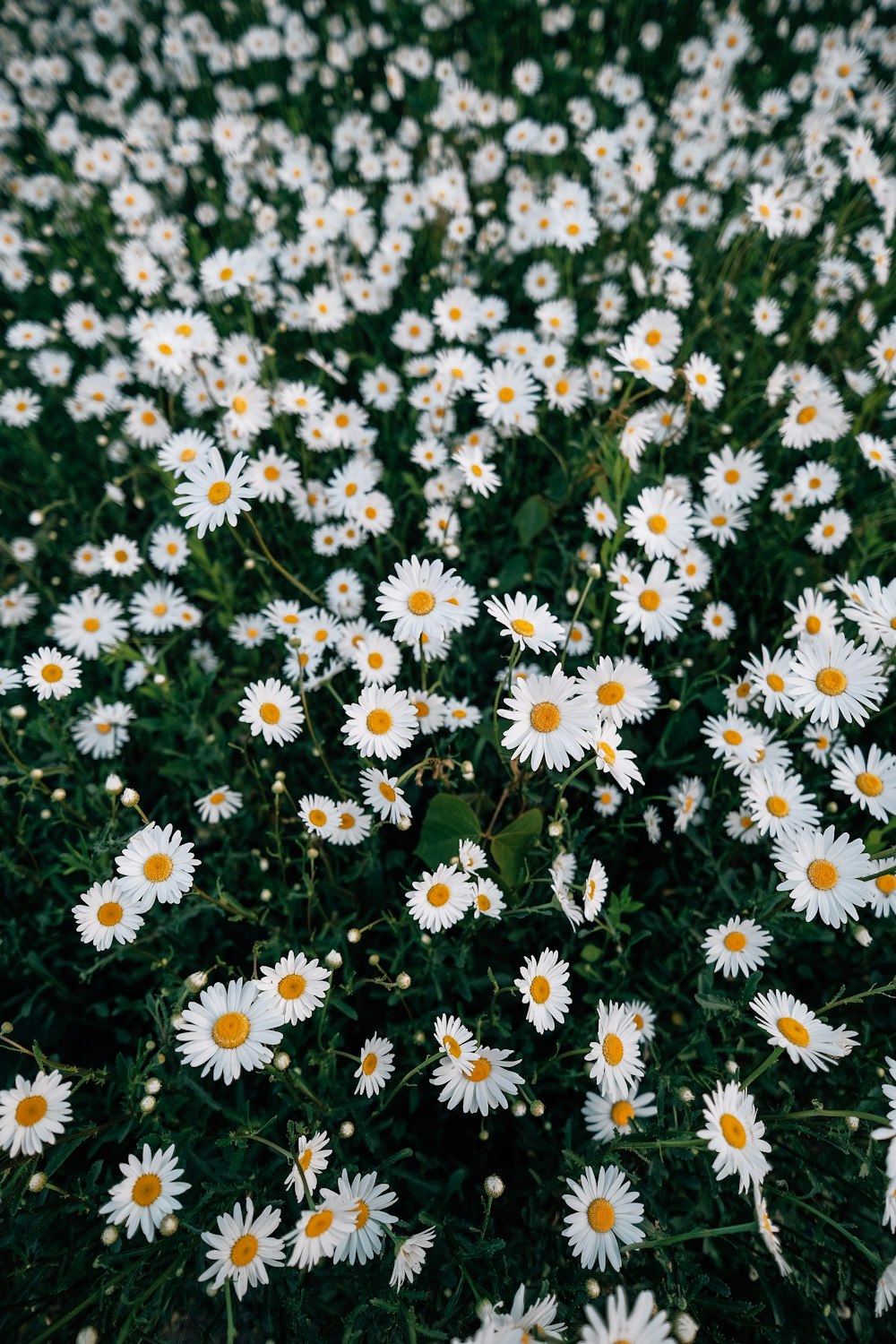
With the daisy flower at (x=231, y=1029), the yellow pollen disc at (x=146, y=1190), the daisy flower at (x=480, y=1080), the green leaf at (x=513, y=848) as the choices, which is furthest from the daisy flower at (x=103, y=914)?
the green leaf at (x=513, y=848)

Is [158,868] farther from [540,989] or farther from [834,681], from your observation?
[834,681]

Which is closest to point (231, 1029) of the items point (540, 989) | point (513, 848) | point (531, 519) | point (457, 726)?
point (540, 989)

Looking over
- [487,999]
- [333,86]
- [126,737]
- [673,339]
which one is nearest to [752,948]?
[487,999]

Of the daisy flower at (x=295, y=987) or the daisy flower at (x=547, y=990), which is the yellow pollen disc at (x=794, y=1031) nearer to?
the daisy flower at (x=547, y=990)

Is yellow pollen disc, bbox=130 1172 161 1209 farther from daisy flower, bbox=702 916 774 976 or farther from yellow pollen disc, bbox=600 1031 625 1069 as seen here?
daisy flower, bbox=702 916 774 976

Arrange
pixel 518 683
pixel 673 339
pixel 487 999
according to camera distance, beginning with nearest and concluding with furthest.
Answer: pixel 518 683
pixel 487 999
pixel 673 339

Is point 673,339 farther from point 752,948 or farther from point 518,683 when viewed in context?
point 752,948
